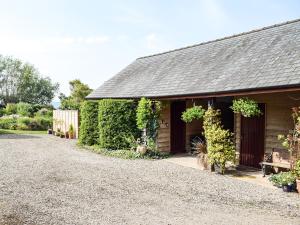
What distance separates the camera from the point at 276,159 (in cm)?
1154

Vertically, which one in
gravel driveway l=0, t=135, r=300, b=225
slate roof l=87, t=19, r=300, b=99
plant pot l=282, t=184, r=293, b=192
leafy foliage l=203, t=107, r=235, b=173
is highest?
slate roof l=87, t=19, r=300, b=99

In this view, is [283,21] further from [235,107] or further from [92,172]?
[92,172]

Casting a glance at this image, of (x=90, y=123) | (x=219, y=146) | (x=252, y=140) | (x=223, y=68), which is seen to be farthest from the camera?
(x=90, y=123)

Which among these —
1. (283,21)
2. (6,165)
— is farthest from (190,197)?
(283,21)

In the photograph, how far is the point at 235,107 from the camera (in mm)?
11508

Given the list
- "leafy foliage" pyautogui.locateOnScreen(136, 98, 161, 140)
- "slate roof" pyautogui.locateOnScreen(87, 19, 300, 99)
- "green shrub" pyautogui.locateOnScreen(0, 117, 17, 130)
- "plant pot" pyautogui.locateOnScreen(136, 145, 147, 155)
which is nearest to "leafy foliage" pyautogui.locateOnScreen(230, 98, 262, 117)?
"slate roof" pyautogui.locateOnScreen(87, 19, 300, 99)

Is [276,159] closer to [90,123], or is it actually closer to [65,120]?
[90,123]

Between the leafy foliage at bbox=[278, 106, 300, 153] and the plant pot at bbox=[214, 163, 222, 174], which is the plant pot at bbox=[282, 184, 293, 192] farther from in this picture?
the plant pot at bbox=[214, 163, 222, 174]

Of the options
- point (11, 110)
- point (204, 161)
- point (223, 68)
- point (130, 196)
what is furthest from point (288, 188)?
point (11, 110)

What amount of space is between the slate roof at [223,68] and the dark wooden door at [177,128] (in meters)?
1.41

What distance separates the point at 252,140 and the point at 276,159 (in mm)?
1649

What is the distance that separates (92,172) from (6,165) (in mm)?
3708

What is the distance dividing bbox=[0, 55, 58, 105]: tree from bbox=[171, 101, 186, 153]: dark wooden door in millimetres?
56616

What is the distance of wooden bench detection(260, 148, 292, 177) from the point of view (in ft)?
36.5
